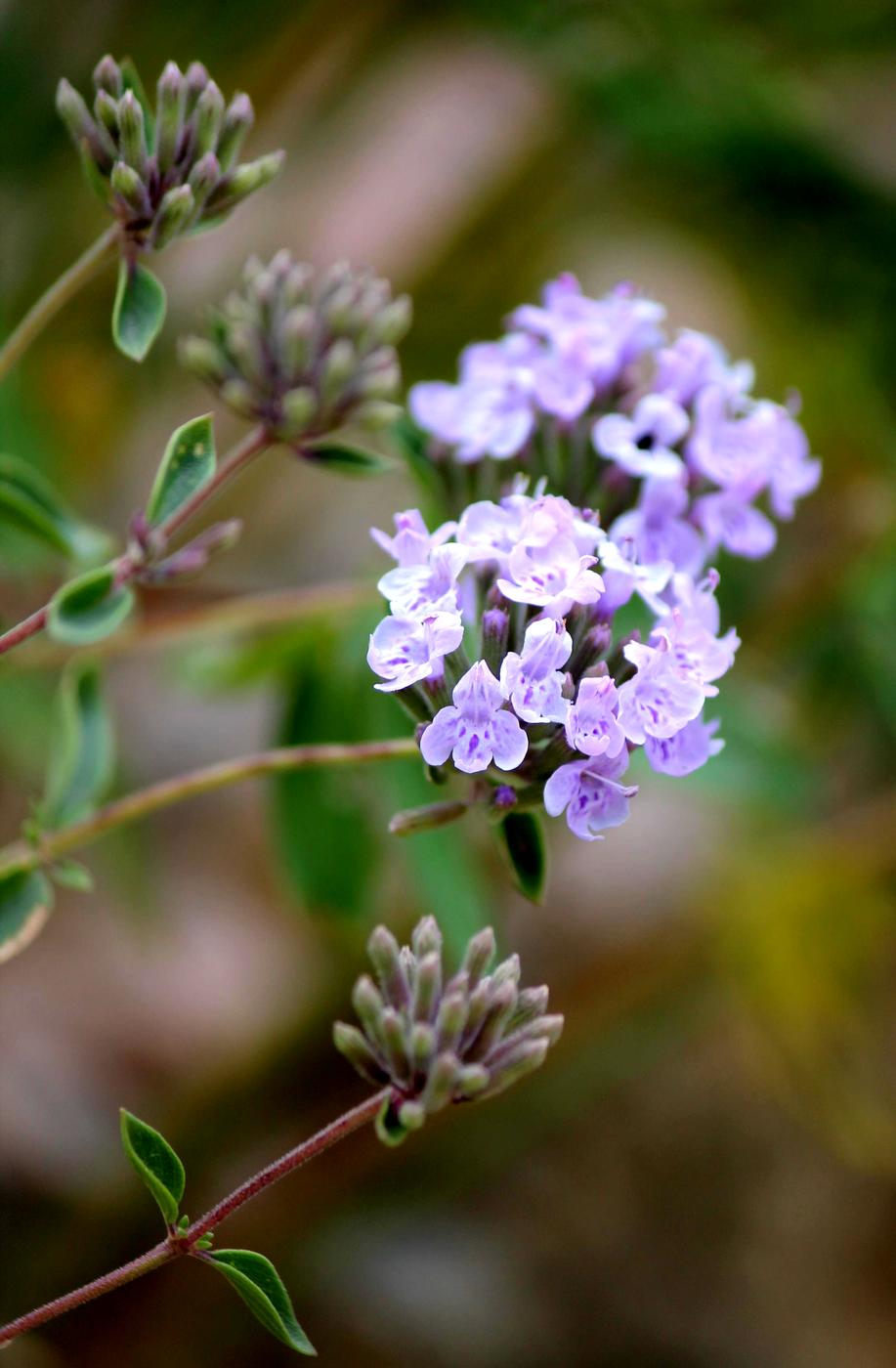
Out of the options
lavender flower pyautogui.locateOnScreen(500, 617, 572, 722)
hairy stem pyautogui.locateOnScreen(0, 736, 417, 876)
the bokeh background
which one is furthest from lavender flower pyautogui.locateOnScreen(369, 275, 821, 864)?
the bokeh background

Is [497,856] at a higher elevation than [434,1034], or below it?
below

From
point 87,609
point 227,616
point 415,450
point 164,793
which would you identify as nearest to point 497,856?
point 227,616

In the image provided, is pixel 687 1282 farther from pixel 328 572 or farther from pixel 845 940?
pixel 328 572

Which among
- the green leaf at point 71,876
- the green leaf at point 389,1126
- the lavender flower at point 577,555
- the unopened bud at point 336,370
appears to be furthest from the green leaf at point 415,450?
the green leaf at point 389,1126

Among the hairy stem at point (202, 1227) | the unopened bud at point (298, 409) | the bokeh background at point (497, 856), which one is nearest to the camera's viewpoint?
the hairy stem at point (202, 1227)

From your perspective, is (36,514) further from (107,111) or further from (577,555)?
(577,555)

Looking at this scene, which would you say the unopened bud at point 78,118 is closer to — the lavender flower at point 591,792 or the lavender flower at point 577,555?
the lavender flower at point 577,555

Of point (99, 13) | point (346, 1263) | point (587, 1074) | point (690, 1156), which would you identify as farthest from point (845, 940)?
point (99, 13)
